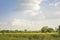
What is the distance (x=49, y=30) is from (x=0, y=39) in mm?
69346

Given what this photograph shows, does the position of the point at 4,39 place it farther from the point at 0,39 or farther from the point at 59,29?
the point at 59,29

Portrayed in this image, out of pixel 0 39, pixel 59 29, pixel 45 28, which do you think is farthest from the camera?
pixel 45 28

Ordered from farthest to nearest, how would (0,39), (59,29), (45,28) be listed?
(45,28), (59,29), (0,39)

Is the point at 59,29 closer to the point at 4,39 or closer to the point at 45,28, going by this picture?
the point at 45,28

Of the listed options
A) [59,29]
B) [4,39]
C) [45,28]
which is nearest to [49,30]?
[45,28]

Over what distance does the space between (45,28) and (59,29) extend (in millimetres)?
12976

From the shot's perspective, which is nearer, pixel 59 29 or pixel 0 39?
pixel 0 39

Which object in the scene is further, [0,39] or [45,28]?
[45,28]

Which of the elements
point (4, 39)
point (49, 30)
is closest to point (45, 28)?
point (49, 30)

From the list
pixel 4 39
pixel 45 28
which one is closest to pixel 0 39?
pixel 4 39

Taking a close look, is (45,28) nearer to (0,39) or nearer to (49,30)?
(49,30)

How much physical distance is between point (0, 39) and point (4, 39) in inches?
23.3

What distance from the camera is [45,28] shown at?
287ft

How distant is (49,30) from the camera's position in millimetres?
89312
